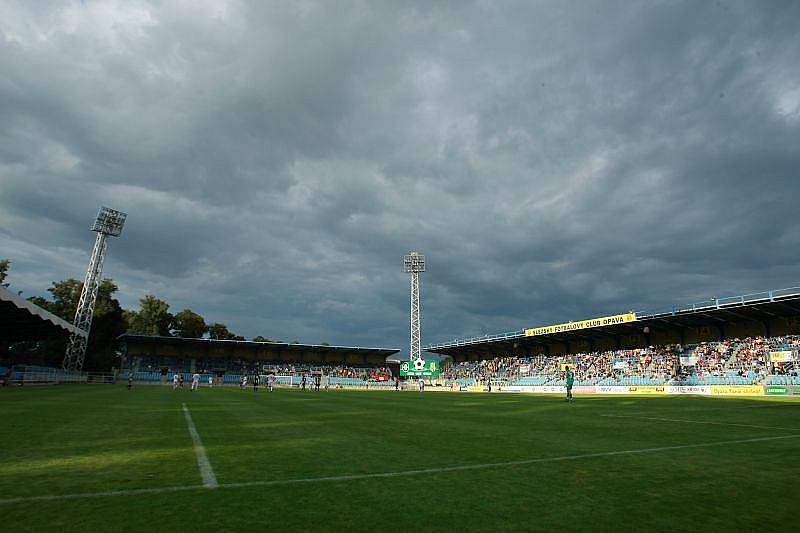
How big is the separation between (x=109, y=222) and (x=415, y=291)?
4981 cm

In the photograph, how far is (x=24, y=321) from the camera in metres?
35.9

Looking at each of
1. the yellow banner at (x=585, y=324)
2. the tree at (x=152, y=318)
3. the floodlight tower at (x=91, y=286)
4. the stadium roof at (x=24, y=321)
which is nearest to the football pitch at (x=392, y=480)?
the stadium roof at (x=24, y=321)

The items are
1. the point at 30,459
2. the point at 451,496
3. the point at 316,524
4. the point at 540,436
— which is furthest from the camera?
the point at 540,436

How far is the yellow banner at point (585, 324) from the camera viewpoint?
166ft

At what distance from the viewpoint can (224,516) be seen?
3666 millimetres

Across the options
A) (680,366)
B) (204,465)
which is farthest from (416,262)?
(204,465)

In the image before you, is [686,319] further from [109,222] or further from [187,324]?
[187,324]

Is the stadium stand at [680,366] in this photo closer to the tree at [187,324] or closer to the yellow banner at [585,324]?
the yellow banner at [585,324]

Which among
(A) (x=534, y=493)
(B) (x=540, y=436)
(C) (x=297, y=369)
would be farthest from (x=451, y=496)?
(C) (x=297, y=369)

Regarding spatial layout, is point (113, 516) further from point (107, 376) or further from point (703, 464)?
point (107, 376)

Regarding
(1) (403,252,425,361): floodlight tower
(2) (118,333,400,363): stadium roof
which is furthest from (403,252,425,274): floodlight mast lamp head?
(2) (118,333,400,363): stadium roof

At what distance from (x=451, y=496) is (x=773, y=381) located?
40190 millimetres

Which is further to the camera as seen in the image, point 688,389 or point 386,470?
point 688,389

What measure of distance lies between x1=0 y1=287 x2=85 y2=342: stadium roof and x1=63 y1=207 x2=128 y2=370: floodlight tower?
5.56 m
